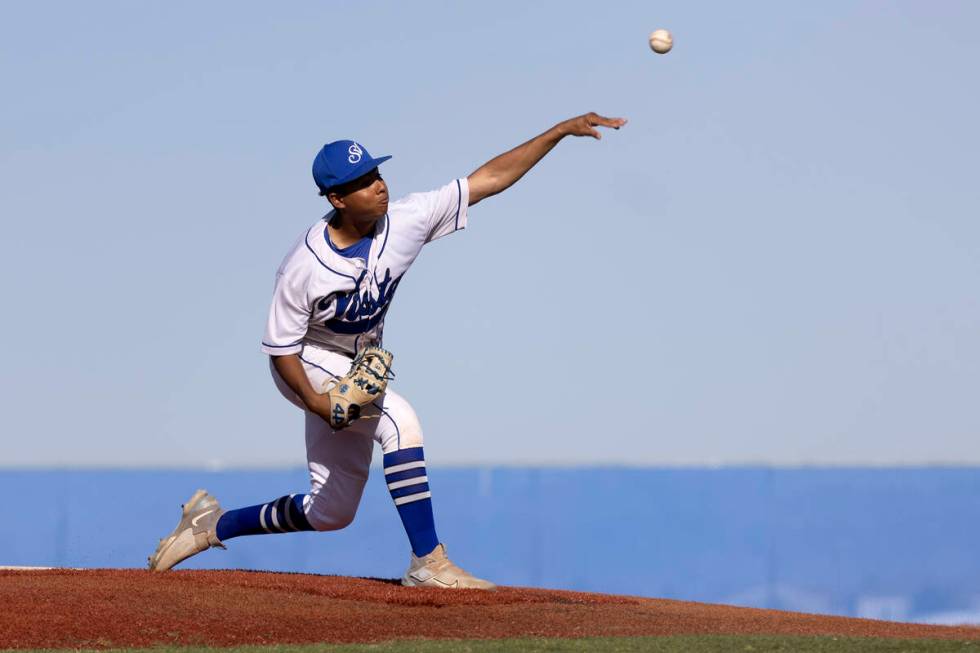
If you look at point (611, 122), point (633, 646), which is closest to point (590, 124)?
point (611, 122)

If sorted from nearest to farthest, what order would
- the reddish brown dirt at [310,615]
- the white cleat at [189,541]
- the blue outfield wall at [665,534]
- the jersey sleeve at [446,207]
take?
the reddish brown dirt at [310,615], the jersey sleeve at [446,207], the white cleat at [189,541], the blue outfield wall at [665,534]

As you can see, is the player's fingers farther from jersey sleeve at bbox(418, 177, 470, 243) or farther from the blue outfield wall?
the blue outfield wall

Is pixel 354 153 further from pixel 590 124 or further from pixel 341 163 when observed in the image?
pixel 590 124

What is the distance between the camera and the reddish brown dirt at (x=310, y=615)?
4691mm

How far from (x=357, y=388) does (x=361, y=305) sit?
373 mm

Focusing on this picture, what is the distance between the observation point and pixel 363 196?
543cm

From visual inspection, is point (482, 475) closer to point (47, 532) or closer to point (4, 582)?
point (47, 532)

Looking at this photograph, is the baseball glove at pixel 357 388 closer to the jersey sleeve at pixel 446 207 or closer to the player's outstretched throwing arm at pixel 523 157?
the jersey sleeve at pixel 446 207

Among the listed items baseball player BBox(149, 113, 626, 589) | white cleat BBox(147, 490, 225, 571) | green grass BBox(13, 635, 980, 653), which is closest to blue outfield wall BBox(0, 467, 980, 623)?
white cleat BBox(147, 490, 225, 571)

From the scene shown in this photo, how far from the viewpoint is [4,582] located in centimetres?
559

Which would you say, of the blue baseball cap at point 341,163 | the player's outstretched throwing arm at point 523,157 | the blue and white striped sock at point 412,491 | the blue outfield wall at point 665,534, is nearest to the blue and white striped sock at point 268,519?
the blue and white striped sock at point 412,491

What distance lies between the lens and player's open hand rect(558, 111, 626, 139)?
5527 millimetres

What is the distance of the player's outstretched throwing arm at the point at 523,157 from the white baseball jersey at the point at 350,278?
3.0 inches

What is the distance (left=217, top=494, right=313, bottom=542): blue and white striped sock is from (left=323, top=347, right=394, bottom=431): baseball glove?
2.07 ft
